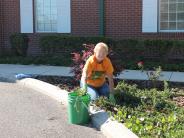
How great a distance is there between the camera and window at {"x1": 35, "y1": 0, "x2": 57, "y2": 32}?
16.5 m

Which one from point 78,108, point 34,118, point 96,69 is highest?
point 96,69

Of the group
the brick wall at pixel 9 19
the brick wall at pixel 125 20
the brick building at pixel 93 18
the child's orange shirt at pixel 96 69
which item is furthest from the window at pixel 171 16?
the child's orange shirt at pixel 96 69

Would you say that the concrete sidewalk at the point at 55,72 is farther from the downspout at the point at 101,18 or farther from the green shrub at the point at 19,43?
the downspout at the point at 101,18

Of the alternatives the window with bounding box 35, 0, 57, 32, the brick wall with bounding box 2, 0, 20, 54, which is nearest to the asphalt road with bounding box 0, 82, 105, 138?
the window with bounding box 35, 0, 57, 32

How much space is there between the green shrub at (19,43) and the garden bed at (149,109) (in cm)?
582

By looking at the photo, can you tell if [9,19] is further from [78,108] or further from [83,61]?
[78,108]

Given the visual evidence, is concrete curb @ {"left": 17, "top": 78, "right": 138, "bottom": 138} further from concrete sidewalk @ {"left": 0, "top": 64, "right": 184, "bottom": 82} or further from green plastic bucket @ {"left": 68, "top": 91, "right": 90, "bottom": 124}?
concrete sidewalk @ {"left": 0, "top": 64, "right": 184, "bottom": 82}

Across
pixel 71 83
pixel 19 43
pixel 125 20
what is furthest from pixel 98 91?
pixel 19 43

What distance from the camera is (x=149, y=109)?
26.1 ft

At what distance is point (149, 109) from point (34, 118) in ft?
6.45

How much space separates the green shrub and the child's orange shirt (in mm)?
7654

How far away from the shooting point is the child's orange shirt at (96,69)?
331 inches

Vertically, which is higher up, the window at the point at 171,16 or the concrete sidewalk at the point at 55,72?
the window at the point at 171,16

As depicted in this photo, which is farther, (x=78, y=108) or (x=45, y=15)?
(x=45, y=15)
